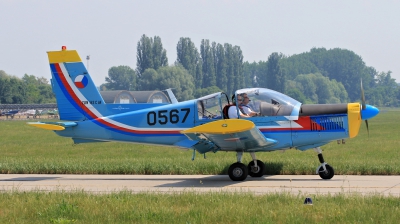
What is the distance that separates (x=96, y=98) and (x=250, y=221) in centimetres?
830

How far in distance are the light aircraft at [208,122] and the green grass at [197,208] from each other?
255 centimetres

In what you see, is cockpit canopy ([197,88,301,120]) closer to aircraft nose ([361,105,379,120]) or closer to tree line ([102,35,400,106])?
aircraft nose ([361,105,379,120])

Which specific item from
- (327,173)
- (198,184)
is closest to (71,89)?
(198,184)

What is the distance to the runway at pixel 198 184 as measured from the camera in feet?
41.1

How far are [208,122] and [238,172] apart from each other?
56.5 inches

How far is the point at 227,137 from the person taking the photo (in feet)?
45.2

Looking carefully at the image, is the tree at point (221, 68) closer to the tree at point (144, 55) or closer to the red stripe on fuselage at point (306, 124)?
the tree at point (144, 55)

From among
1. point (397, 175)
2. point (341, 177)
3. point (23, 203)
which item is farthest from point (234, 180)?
point (23, 203)

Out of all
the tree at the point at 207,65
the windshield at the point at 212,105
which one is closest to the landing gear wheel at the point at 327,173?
the windshield at the point at 212,105

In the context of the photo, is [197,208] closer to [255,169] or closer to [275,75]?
[255,169]

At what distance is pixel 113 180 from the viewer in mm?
15125

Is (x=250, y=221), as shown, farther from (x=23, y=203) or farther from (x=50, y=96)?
(x=50, y=96)

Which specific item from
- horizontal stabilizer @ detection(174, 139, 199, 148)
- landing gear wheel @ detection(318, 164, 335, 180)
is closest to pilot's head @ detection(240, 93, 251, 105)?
horizontal stabilizer @ detection(174, 139, 199, 148)

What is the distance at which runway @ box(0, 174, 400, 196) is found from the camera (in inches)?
494
